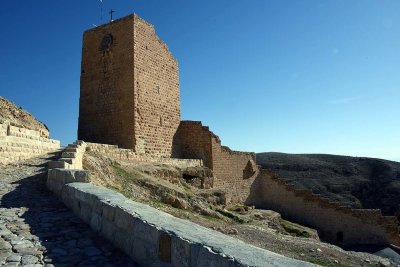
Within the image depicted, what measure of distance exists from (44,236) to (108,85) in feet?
43.4

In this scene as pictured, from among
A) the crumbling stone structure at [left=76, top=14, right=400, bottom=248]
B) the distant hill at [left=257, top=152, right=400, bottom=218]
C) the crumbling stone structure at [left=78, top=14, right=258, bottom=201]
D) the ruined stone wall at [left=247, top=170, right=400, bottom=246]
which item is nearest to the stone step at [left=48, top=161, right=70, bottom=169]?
the crumbling stone structure at [left=76, top=14, right=400, bottom=248]

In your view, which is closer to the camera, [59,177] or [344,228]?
[59,177]

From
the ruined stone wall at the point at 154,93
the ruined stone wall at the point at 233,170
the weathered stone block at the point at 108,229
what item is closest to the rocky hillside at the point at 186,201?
the ruined stone wall at the point at 154,93

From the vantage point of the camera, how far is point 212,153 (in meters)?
19.7

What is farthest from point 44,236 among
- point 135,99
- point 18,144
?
point 135,99

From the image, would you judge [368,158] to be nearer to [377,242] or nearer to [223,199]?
[377,242]

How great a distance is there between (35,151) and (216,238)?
11.5 metres

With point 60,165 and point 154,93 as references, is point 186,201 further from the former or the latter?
point 154,93

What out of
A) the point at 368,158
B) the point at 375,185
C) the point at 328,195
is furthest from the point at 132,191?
the point at 368,158

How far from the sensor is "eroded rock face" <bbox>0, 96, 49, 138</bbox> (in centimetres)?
1555

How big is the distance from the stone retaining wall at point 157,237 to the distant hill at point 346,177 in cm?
2970

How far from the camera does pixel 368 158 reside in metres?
46.2

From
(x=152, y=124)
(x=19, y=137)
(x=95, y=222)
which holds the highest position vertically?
(x=152, y=124)

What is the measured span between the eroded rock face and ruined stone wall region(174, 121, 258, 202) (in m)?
6.55
